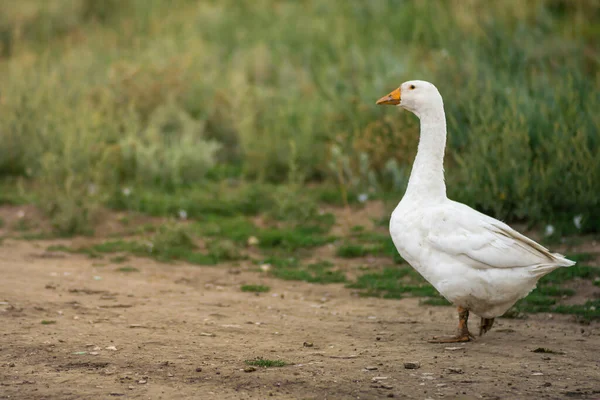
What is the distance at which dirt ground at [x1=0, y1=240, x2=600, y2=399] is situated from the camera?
181 inches

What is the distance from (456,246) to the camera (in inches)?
217

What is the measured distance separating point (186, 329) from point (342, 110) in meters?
5.96

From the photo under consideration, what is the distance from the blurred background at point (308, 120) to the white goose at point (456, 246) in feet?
8.67

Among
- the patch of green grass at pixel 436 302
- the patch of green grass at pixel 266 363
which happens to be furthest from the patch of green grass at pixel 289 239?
the patch of green grass at pixel 266 363

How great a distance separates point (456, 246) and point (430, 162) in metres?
0.79

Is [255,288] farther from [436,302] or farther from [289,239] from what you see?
[436,302]

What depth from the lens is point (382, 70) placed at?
39.3 ft

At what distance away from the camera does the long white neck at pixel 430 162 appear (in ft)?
19.6

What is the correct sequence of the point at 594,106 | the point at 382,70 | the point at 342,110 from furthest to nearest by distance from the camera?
the point at 382,70 < the point at 342,110 < the point at 594,106

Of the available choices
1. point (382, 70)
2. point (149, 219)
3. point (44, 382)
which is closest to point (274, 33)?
point (382, 70)

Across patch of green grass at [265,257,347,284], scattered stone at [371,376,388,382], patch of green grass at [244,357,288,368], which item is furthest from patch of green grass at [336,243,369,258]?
scattered stone at [371,376,388,382]

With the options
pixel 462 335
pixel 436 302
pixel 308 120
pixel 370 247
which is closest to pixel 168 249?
pixel 370 247

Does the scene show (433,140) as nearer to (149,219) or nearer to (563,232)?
(563,232)

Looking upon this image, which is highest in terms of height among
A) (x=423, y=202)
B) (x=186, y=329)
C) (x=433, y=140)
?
(x=433, y=140)
